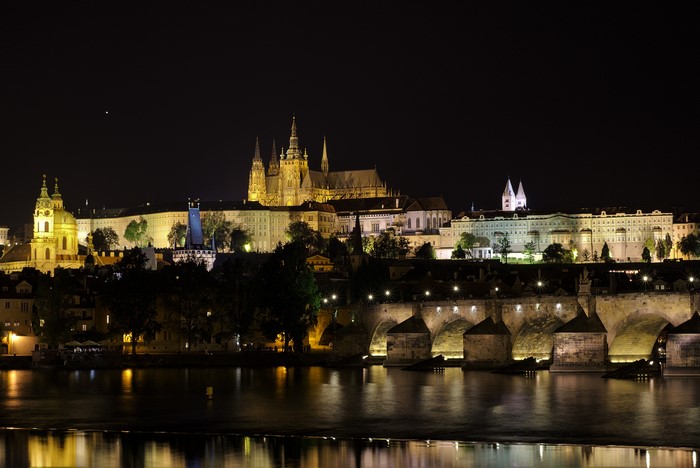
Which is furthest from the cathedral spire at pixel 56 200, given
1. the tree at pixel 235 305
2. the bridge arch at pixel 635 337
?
the bridge arch at pixel 635 337

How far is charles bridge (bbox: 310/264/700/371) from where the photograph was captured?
236ft

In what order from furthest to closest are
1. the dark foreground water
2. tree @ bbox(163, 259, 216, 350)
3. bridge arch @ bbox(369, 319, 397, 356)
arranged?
1. tree @ bbox(163, 259, 216, 350)
2. bridge arch @ bbox(369, 319, 397, 356)
3. the dark foreground water

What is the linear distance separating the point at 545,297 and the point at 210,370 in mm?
24303

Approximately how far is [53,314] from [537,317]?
36.9 meters

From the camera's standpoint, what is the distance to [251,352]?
322 feet

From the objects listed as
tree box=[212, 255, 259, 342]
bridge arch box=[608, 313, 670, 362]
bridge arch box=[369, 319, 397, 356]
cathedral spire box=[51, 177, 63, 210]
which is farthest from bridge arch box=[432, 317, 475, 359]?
cathedral spire box=[51, 177, 63, 210]

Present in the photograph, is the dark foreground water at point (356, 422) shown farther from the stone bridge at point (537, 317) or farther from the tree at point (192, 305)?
the tree at point (192, 305)

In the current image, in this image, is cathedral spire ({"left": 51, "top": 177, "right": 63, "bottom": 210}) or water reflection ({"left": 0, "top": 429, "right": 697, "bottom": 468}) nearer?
water reflection ({"left": 0, "top": 429, "right": 697, "bottom": 468})

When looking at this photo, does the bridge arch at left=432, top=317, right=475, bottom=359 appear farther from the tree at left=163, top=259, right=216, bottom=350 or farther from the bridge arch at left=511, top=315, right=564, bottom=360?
the tree at left=163, top=259, right=216, bottom=350

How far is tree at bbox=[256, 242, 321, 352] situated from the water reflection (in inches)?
1836

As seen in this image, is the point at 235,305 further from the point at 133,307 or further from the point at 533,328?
the point at 533,328

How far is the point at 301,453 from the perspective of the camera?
146 ft

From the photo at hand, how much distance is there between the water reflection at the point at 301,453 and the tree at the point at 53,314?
4739 cm

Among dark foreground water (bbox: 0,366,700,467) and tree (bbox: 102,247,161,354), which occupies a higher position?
tree (bbox: 102,247,161,354)
